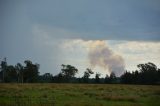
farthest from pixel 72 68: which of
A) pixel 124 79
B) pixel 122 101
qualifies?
pixel 122 101

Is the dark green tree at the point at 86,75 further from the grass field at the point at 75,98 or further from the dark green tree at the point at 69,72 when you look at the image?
the grass field at the point at 75,98

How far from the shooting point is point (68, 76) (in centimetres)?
13362

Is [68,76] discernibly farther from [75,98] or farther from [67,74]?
[75,98]

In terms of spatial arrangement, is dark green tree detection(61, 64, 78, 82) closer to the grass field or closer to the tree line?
the tree line

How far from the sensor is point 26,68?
120 m

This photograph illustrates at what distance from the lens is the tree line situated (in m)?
110

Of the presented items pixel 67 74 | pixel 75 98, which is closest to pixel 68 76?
pixel 67 74

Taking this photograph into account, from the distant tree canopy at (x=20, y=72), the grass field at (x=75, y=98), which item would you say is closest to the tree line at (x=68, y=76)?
the distant tree canopy at (x=20, y=72)

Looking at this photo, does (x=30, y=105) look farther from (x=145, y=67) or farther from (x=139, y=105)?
(x=145, y=67)

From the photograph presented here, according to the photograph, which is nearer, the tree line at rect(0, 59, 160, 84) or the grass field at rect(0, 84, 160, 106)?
the grass field at rect(0, 84, 160, 106)

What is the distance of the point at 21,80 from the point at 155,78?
152ft

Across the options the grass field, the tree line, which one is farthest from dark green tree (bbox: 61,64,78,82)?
the grass field

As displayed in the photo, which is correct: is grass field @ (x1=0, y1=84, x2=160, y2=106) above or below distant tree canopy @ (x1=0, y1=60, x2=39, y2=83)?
below

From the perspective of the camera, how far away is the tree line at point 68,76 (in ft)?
360
